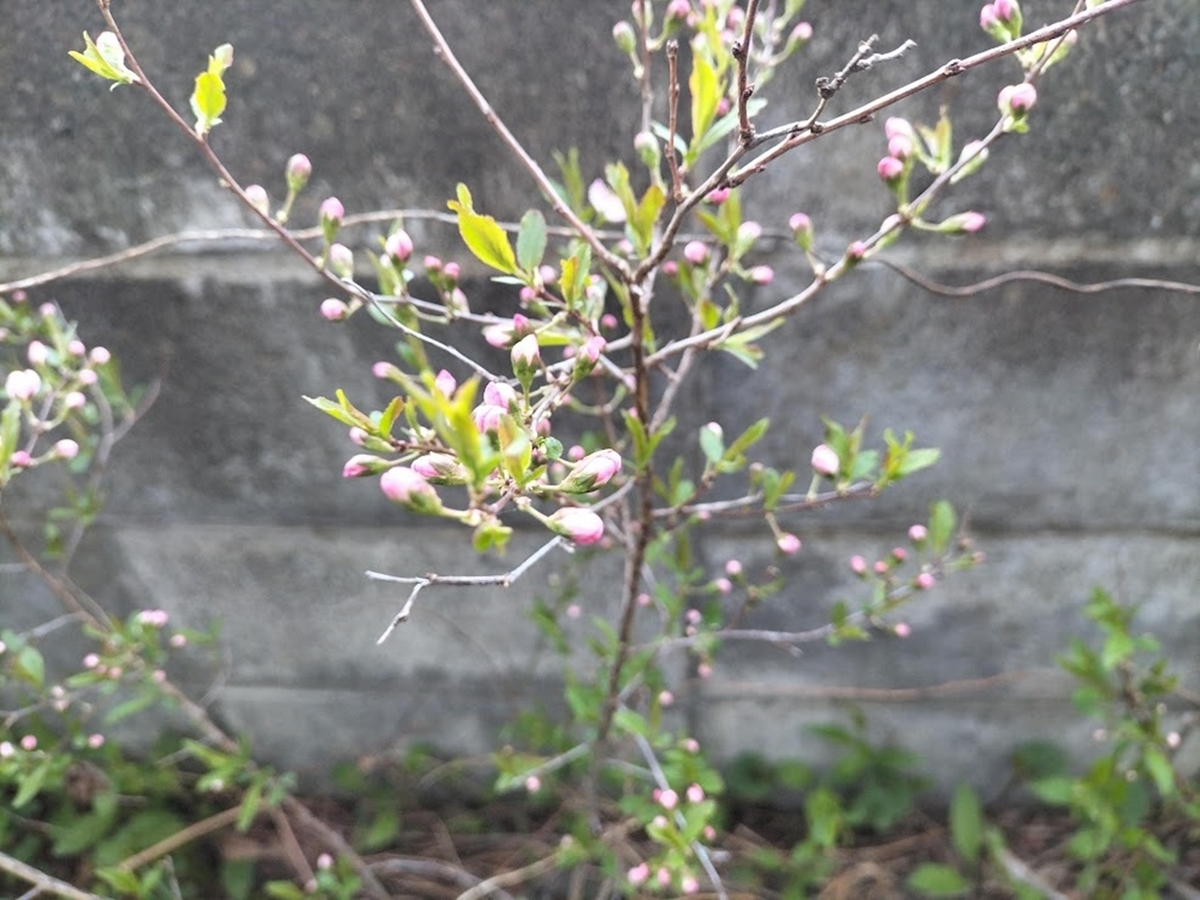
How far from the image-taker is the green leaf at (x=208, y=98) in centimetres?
61

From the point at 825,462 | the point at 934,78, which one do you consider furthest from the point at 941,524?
the point at 934,78

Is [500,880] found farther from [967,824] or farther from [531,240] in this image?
[531,240]

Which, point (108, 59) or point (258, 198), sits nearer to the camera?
point (108, 59)

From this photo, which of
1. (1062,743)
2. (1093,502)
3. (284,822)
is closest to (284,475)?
(284,822)

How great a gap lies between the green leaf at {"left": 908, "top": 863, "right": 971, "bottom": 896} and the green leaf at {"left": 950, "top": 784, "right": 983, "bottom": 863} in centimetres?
4

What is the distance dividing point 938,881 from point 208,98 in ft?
4.70

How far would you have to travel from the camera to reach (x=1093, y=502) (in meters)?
1.16

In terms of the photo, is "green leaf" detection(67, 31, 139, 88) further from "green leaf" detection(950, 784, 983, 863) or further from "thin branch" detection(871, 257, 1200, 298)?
"green leaf" detection(950, 784, 983, 863)

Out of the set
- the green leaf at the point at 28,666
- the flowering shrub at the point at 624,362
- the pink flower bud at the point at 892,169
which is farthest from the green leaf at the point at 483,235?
the green leaf at the point at 28,666

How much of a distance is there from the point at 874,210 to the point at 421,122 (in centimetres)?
53

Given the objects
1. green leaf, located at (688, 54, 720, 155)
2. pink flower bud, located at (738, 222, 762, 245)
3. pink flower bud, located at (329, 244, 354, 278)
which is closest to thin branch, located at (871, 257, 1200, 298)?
pink flower bud, located at (738, 222, 762, 245)

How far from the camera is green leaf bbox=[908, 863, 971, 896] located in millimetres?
1292

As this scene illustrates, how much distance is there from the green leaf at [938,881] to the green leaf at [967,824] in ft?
0.15

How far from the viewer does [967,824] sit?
1.34 metres
